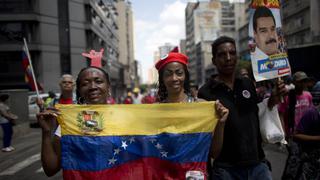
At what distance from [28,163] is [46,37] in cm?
3352

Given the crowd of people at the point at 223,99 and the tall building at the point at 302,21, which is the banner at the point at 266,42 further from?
the tall building at the point at 302,21

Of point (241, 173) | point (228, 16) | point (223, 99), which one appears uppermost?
point (228, 16)

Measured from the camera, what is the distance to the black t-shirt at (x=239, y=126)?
11.0 ft

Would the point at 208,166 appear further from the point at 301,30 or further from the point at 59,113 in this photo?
the point at 301,30

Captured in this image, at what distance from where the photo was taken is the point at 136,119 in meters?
3.28

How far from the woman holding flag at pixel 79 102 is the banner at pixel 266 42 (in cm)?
125

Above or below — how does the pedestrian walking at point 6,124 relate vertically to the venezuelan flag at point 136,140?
below

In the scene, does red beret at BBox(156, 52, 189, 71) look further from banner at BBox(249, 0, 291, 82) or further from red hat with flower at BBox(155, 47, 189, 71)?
banner at BBox(249, 0, 291, 82)

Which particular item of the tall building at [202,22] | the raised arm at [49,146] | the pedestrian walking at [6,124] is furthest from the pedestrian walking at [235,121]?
the tall building at [202,22]

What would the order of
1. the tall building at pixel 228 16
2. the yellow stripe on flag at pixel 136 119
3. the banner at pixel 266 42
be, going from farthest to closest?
the tall building at pixel 228 16, the banner at pixel 266 42, the yellow stripe on flag at pixel 136 119

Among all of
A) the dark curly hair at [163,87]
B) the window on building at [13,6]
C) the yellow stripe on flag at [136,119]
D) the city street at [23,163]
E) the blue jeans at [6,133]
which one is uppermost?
the window on building at [13,6]

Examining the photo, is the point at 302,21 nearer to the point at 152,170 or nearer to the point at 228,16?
the point at 152,170

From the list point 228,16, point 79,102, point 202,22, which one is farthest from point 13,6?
point 228,16

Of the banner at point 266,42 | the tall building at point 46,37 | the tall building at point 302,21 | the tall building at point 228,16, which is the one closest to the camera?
the banner at point 266,42
